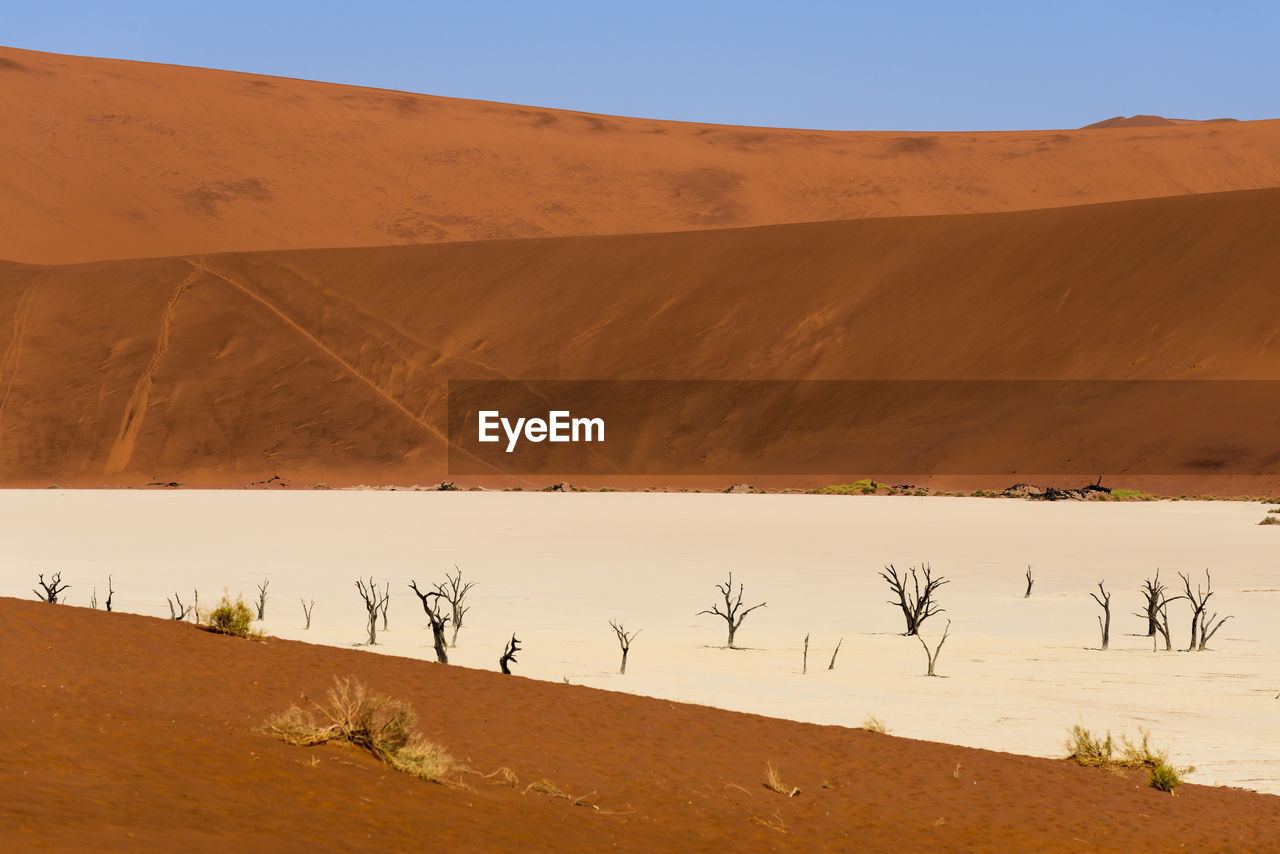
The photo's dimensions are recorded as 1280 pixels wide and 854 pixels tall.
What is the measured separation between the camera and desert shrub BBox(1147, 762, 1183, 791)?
7.64 meters

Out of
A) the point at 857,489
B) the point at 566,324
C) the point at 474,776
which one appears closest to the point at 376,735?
the point at 474,776

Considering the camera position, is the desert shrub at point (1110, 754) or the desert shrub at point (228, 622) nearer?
the desert shrub at point (1110, 754)

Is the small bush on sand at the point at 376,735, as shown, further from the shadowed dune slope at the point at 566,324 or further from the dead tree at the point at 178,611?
the shadowed dune slope at the point at 566,324

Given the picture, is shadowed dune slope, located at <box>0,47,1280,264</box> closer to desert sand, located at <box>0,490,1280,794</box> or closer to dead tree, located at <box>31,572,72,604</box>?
desert sand, located at <box>0,490,1280,794</box>

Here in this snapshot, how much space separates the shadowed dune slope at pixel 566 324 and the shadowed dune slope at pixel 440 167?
46.5ft

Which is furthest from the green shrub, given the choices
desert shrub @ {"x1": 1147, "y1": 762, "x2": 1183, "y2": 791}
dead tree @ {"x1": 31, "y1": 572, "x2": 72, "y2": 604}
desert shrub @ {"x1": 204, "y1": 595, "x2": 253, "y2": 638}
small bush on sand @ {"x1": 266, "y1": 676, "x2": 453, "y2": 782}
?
dead tree @ {"x1": 31, "y1": 572, "x2": 72, "y2": 604}

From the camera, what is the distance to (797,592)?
1773 centimetres

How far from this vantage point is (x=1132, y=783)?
7812 mm

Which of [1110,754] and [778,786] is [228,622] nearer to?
[778,786]

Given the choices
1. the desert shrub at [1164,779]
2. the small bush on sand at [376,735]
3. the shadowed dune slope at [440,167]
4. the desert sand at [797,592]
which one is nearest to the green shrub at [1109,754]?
the desert shrub at [1164,779]

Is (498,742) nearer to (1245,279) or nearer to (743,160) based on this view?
(1245,279)

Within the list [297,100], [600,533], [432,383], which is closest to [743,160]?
[297,100]

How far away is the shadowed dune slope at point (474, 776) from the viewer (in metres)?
5.08

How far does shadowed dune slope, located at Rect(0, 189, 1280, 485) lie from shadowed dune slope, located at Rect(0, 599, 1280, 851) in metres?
38.2
